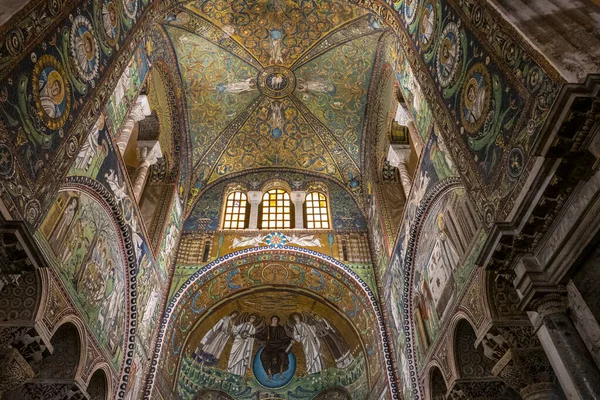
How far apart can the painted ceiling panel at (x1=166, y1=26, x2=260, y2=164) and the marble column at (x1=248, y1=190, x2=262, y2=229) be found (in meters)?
1.96

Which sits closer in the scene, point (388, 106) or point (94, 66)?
point (94, 66)

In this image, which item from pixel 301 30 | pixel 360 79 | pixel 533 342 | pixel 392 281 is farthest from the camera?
pixel 360 79

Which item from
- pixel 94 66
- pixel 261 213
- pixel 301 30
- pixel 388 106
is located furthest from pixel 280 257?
pixel 94 66

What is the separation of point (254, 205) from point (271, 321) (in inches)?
137

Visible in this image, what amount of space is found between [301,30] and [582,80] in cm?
862

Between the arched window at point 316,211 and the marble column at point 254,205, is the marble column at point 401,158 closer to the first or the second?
the arched window at point 316,211

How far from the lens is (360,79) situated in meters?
12.2

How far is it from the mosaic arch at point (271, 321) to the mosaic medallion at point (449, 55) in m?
6.21

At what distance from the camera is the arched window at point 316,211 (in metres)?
13.0

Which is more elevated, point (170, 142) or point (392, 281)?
point (170, 142)

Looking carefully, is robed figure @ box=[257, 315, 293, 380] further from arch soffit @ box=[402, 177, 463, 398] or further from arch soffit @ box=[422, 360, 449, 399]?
arch soffit @ box=[422, 360, 449, 399]

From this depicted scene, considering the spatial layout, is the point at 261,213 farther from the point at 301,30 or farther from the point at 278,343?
the point at 301,30

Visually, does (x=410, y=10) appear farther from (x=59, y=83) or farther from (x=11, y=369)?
(x=11, y=369)

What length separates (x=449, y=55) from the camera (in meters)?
6.19
